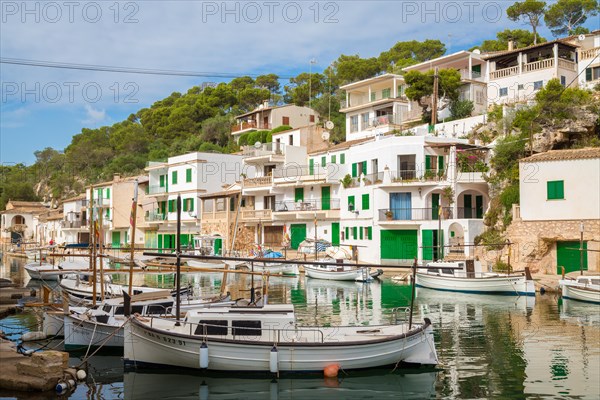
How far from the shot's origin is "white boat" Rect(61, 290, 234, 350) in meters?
20.1

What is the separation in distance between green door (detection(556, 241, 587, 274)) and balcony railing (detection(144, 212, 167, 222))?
1715 inches

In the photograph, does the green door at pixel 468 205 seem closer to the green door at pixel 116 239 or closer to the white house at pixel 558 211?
the white house at pixel 558 211

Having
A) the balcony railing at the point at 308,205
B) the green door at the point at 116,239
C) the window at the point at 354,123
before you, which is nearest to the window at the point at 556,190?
the balcony railing at the point at 308,205

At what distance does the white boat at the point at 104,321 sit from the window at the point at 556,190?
25393 millimetres

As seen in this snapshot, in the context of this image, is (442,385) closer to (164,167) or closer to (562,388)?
(562,388)

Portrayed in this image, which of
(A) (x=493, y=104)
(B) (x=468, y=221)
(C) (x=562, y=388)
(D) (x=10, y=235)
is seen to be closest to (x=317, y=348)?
(C) (x=562, y=388)

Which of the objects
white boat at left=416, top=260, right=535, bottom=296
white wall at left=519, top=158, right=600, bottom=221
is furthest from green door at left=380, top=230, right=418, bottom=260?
white wall at left=519, top=158, right=600, bottom=221

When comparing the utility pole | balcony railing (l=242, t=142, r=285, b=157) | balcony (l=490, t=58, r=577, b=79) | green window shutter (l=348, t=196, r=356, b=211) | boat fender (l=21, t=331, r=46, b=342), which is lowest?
boat fender (l=21, t=331, r=46, b=342)

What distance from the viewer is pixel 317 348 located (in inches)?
655

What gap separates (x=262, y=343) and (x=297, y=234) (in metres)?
39.5

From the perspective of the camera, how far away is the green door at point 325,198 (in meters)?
53.6

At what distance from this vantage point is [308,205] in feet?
181

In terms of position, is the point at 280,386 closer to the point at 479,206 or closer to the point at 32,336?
the point at 32,336

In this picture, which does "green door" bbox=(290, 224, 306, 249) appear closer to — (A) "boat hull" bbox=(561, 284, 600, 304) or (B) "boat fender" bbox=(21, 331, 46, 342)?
(A) "boat hull" bbox=(561, 284, 600, 304)
